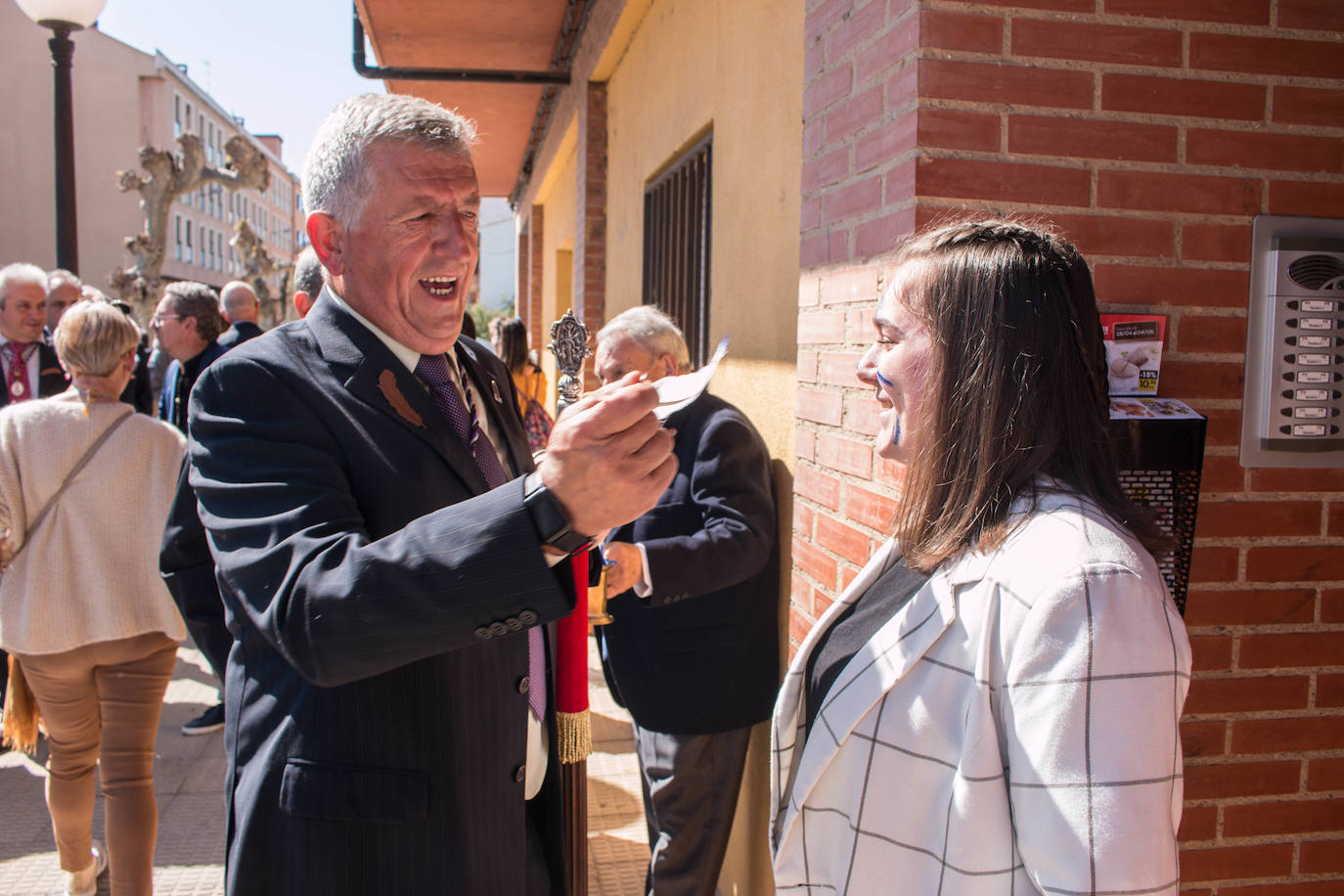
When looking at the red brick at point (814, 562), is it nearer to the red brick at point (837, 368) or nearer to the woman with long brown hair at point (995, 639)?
the red brick at point (837, 368)

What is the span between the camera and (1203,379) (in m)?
2.07

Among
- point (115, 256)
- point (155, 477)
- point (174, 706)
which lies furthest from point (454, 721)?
point (115, 256)

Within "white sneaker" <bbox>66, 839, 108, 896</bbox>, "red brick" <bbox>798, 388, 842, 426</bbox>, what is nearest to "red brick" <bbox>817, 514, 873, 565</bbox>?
"red brick" <bbox>798, 388, 842, 426</bbox>

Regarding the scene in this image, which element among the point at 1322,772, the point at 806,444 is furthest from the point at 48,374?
the point at 1322,772

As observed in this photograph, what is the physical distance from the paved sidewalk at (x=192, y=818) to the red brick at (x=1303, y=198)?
310 cm

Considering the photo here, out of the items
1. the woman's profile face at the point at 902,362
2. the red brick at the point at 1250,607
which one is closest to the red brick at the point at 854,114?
the woman's profile face at the point at 902,362

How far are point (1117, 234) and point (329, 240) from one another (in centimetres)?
161

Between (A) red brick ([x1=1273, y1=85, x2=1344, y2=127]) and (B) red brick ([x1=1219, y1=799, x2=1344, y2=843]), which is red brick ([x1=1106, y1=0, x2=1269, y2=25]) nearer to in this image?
(A) red brick ([x1=1273, y1=85, x2=1344, y2=127])

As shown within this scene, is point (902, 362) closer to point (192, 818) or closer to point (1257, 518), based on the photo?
point (1257, 518)

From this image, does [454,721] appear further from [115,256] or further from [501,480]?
[115,256]

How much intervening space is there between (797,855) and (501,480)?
0.87m

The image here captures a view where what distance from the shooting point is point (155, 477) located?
3.44 metres

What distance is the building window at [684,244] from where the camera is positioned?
14.5 ft

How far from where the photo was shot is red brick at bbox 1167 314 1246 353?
205 cm
